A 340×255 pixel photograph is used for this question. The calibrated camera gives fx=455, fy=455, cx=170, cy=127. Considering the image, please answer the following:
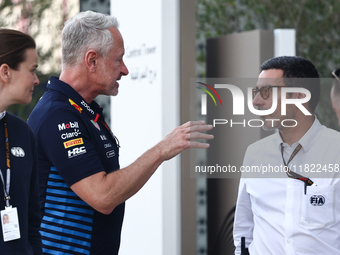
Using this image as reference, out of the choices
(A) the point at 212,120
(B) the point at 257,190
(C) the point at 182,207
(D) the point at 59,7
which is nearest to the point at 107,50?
(A) the point at 212,120

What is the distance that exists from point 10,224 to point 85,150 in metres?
0.38

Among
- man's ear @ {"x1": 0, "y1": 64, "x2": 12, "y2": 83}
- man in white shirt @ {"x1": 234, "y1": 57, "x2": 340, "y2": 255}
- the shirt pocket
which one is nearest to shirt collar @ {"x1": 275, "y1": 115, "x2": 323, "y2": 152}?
man in white shirt @ {"x1": 234, "y1": 57, "x2": 340, "y2": 255}

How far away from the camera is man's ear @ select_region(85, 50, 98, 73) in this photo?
195 centimetres

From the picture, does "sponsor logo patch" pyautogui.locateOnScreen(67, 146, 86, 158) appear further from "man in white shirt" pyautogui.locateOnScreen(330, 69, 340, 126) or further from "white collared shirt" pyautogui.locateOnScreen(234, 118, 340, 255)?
"man in white shirt" pyautogui.locateOnScreen(330, 69, 340, 126)

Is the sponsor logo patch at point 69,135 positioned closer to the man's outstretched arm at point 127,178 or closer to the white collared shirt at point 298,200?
the man's outstretched arm at point 127,178

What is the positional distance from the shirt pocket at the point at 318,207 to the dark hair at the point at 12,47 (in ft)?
4.06

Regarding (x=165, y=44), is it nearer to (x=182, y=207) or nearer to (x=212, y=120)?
(x=212, y=120)

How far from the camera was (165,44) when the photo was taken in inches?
117

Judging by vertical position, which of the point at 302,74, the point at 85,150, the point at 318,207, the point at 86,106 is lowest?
the point at 318,207

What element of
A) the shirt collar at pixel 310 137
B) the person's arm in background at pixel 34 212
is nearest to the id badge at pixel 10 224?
the person's arm in background at pixel 34 212

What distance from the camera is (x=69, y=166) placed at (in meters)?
1.71

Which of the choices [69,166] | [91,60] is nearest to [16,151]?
[69,166]

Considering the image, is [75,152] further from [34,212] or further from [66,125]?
[34,212]

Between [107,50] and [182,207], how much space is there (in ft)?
4.51
